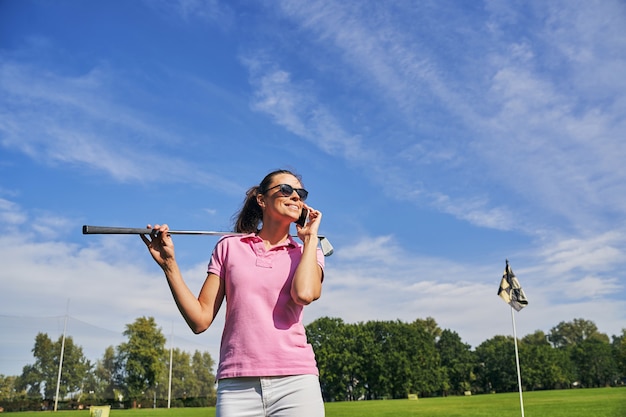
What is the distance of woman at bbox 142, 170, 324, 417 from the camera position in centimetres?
268

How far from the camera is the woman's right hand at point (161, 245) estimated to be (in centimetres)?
296

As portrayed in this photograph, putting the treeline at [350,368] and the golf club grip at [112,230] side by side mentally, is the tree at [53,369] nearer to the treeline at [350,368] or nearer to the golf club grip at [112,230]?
the treeline at [350,368]

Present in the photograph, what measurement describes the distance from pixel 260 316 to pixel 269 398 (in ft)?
1.33

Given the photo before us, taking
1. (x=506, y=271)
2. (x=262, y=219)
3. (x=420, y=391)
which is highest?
(x=506, y=271)

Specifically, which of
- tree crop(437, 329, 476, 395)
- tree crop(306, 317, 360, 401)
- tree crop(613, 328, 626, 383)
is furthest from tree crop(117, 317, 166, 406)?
tree crop(613, 328, 626, 383)

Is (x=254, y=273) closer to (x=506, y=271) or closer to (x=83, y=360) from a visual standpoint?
(x=506, y=271)

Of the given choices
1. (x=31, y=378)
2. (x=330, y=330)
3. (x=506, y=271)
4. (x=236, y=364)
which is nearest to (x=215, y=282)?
(x=236, y=364)

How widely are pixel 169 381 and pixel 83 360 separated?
13847mm

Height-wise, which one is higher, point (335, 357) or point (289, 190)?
point (289, 190)

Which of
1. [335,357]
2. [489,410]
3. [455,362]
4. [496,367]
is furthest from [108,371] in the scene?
[496,367]

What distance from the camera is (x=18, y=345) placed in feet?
195

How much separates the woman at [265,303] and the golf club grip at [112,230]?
65 mm

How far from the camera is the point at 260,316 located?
9.22 ft

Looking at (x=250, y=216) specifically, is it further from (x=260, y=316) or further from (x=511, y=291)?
(x=511, y=291)
